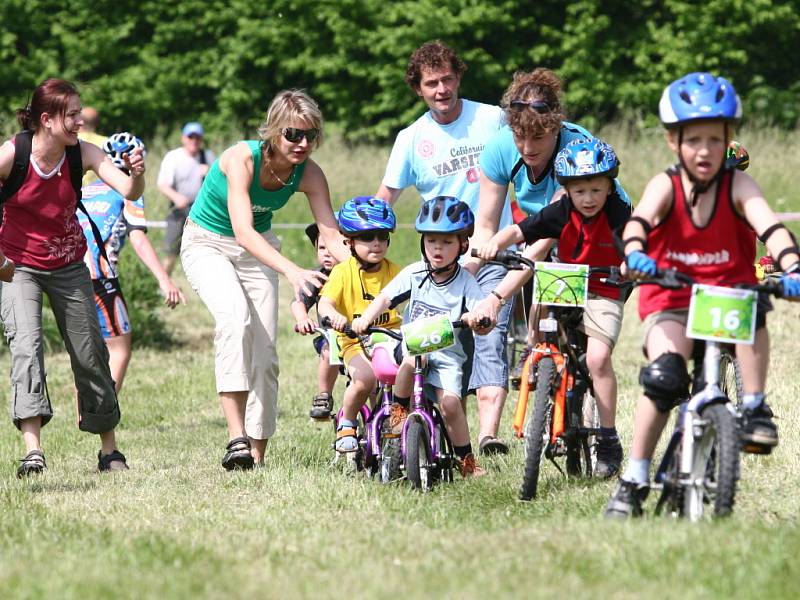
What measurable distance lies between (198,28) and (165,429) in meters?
27.2

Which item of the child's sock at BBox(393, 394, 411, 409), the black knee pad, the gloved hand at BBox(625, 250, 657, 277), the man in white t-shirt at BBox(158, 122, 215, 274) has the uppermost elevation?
the man in white t-shirt at BBox(158, 122, 215, 274)

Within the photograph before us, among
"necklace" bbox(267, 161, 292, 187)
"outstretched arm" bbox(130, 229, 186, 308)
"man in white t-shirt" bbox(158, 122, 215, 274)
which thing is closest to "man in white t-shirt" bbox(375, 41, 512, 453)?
"necklace" bbox(267, 161, 292, 187)

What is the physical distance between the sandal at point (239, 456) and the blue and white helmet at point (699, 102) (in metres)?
3.59

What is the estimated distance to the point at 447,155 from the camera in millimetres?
9320

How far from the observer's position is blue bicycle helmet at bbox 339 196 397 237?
822 cm

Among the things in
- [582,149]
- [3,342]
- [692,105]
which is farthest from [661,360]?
[3,342]

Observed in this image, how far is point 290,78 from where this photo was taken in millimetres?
36125

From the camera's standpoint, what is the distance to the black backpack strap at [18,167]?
27.9 ft

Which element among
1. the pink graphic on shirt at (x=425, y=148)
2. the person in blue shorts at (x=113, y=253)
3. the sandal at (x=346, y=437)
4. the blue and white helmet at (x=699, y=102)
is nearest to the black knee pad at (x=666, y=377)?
the blue and white helmet at (x=699, y=102)

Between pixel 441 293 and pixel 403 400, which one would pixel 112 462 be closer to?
pixel 403 400

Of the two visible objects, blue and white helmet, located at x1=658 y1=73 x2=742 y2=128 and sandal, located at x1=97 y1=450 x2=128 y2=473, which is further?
sandal, located at x1=97 y1=450 x2=128 y2=473

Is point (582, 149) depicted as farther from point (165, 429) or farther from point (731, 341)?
point (165, 429)

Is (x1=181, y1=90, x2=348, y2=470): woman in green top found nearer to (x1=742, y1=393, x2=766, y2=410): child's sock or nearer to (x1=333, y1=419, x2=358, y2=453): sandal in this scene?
(x1=333, y1=419, x2=358, y2=453): sandal

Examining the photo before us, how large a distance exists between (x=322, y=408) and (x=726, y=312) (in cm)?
417
